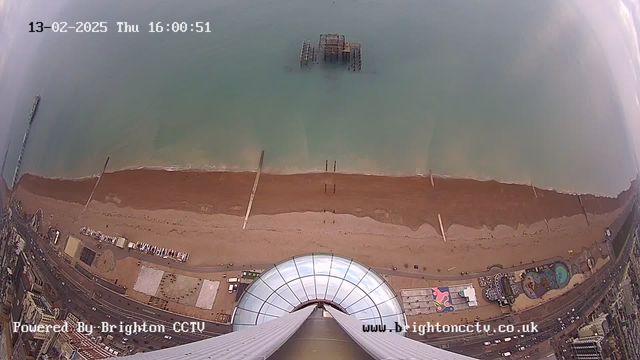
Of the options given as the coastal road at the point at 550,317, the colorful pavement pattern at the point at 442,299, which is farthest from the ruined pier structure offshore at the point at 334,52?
the coastal road at the point at 550,317

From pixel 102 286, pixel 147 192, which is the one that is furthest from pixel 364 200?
pixel 102 286

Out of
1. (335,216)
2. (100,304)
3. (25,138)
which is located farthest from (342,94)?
(25,138)

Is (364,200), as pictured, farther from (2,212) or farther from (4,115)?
(4,115)

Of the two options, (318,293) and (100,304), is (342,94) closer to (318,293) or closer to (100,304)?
(318,293)

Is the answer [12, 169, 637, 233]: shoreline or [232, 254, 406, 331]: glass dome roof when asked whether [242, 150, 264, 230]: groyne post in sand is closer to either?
[12, 169, 637, 233]: shoreline

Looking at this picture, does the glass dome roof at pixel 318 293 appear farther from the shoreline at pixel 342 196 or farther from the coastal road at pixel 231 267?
the shoreline at pixel 342 196
